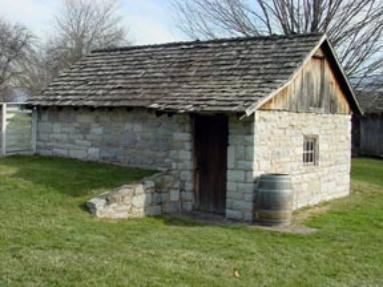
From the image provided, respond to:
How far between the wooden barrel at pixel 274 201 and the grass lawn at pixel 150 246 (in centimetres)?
67

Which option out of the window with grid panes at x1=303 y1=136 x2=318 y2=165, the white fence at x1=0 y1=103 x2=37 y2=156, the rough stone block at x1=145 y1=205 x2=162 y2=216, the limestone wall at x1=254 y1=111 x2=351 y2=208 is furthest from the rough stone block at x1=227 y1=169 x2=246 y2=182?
the white fence at x1=0 y1=103 x2=37 y2=156

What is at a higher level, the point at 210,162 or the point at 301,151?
the point at 301,151

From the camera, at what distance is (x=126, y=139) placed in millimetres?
14445

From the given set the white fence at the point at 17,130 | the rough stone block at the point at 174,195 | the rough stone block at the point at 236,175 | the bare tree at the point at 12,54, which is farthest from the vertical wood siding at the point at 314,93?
the bare tree at the point at 12,54

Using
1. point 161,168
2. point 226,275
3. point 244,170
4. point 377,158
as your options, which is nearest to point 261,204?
point 244,170

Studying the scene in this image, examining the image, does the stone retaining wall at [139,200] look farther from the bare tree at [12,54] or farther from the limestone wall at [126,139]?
the bare tree at [12,54]

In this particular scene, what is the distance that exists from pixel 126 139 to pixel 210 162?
2.81 m

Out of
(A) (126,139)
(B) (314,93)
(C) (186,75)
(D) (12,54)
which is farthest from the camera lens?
(D) (12,54)

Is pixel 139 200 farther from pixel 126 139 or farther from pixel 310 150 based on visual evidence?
pixel 310 150

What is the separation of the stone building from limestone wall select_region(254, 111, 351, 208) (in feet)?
0.08

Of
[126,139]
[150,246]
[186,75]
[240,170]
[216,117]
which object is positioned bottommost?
[150,246]

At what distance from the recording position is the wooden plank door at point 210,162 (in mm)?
12539

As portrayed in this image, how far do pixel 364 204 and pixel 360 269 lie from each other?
21.9 ft

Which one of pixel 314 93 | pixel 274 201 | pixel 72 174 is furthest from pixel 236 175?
pixel 72 174
